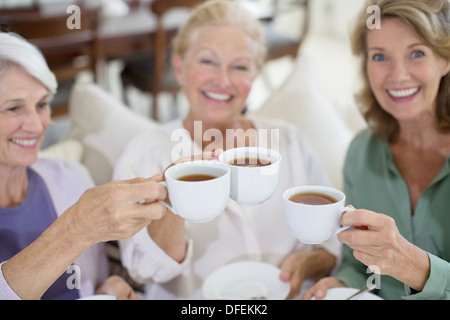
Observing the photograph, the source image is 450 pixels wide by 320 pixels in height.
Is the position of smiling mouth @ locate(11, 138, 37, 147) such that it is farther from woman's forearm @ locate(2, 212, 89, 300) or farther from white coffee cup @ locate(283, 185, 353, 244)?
white coffee cup @ locate(283, 185, 353, 244)

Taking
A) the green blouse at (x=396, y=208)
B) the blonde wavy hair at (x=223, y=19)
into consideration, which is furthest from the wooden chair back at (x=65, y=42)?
the green blouse at (x=396, y=208)

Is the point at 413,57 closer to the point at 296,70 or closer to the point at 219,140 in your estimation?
the point at 219,140

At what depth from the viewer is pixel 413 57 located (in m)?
0.87

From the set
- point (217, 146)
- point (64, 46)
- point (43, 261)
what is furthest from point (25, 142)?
point (64, 46)

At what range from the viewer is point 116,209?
0.69 meters

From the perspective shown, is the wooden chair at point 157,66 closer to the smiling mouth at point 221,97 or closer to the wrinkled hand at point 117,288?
the smiling mouth at point 221,97

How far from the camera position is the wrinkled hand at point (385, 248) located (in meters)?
0.70

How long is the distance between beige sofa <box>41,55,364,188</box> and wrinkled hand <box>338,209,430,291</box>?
1.87ft

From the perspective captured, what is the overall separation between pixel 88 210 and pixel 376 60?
0.57 metres

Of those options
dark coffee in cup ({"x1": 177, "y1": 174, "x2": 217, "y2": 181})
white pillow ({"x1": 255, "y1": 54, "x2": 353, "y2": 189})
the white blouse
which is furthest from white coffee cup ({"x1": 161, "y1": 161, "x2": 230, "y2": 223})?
white pillow ({"x1": 255, "y1": 54, "x2": 353, "y2": 189})

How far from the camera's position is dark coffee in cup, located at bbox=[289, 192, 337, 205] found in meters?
0.72

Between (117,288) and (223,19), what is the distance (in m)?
0.63

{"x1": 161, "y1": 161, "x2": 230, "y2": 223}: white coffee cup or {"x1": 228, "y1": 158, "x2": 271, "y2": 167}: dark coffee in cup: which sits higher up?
{"x1": 228, "y1": 158, "x2": 271, "y2": 167}: dark coffee in cup

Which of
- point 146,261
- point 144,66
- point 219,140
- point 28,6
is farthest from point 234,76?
point 28,6
